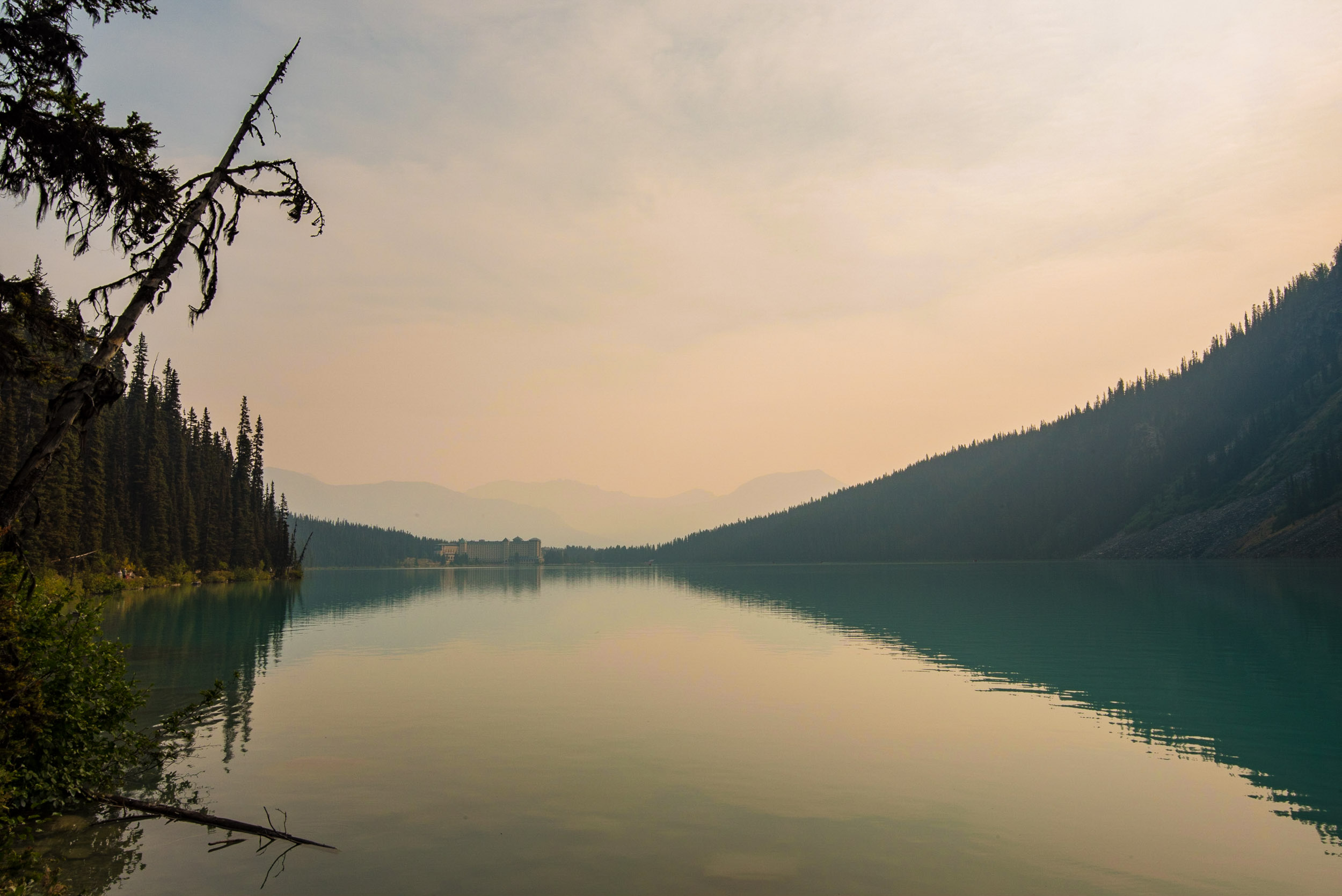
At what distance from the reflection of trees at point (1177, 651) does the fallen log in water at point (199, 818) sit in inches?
764

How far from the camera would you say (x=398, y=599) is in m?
99.0

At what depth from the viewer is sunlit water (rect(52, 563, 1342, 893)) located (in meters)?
13.8

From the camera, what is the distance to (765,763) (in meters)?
20.9

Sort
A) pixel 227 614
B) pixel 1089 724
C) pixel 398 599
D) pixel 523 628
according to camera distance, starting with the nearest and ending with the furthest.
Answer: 1. pixel 1089 724
2. pixel 523 628
3. pixel 227 614
4. pixel 398 599

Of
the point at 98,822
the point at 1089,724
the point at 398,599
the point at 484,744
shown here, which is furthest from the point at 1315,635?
the point at 398,599

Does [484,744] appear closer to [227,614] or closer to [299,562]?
[227,614]

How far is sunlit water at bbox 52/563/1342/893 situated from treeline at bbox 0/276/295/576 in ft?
109

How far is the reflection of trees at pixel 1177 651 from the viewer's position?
22453mm

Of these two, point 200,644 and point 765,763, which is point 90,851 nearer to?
point 765,763

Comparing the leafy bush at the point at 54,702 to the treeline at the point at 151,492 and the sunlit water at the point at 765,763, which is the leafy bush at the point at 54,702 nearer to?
the sunlit water at the point at 765,763

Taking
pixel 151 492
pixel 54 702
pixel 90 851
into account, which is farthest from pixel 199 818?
pixel 151 492

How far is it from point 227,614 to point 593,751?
57182 mm

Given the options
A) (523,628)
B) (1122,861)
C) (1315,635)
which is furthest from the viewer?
(523,628)

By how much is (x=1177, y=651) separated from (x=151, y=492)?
117587mm
